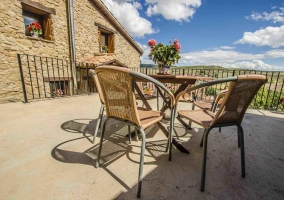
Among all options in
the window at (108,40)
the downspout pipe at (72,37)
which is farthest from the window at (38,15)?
the window at (108,40)

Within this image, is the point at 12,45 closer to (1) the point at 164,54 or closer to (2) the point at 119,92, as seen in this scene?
(1) the point at 164,54

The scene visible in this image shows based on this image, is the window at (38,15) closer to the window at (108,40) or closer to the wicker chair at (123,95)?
A: the window at (108,40)

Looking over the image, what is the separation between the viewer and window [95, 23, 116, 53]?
7680 mm

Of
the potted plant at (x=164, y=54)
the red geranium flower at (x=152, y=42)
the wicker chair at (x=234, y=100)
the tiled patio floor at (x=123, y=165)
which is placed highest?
the red geranium flower at (x=152, y=42)

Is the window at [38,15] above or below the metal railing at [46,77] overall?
above

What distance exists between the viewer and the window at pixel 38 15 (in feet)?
15.8

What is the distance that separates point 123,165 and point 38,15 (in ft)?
21.3

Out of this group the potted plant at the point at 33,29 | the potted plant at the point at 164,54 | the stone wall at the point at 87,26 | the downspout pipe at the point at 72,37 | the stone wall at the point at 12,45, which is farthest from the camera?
the stone wall at the point at 87,26

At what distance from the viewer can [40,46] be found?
5.14 metres

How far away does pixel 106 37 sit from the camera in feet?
27.3

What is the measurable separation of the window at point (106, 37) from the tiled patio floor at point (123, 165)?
6.61m

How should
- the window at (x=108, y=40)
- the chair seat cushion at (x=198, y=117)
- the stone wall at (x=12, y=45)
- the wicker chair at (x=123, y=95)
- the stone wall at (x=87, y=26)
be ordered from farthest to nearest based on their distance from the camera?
the window at (x=108, y=40)
the stone wall at (x=87, y=26)
the stone wall at (x=12, y=45)
the chair seat cushion at (x=198, y=117)
the wicker chair at (x=123, y=95)

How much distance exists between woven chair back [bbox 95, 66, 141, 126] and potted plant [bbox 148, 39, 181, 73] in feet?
3.41

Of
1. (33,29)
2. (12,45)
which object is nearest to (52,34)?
(33,29)
